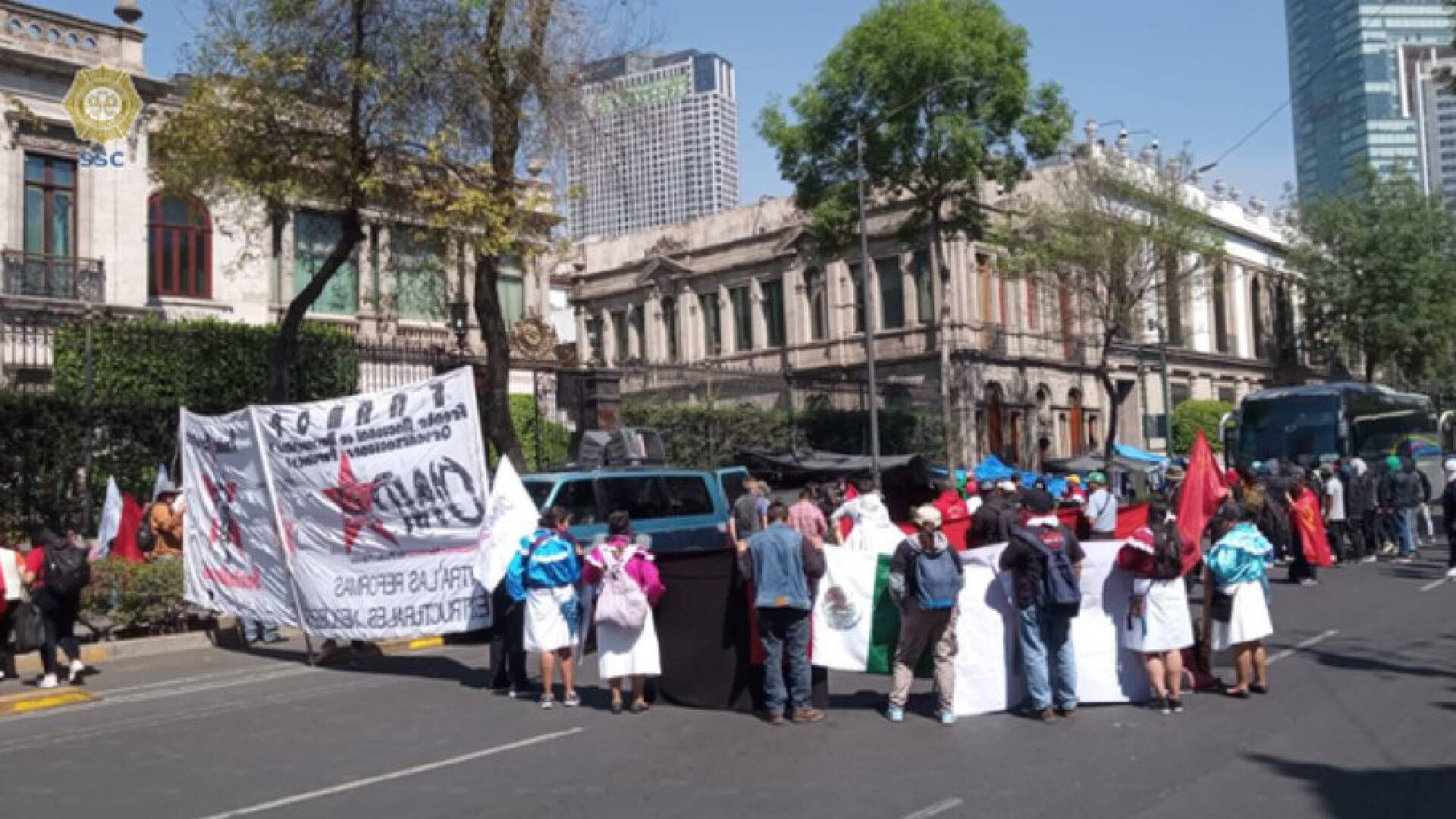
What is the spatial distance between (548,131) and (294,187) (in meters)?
3.88

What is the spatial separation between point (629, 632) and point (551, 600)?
859mm

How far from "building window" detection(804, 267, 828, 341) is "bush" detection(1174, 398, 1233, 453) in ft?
53.9

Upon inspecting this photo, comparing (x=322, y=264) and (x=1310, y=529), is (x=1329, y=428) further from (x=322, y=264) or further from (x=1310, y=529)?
(x=322, y=264)

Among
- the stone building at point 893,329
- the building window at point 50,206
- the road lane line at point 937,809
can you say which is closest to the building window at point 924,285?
the stone building at point 893,329

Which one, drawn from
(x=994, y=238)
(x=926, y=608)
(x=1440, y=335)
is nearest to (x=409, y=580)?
(x=926, y=608)

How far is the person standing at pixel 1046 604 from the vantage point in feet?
30.7

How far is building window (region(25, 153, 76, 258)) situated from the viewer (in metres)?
24.8

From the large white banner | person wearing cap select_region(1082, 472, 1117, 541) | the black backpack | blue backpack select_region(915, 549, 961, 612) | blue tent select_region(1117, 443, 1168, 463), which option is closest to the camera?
blue backpack select_region(915, 549, 961, 612)

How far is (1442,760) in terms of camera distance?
7.75m

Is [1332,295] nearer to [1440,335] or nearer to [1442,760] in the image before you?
[1440,335]

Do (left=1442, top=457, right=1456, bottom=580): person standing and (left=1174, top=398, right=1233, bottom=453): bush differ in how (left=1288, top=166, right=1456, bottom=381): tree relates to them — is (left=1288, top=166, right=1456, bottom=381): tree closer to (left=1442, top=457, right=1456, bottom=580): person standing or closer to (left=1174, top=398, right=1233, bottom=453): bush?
(left=1174, top=398, right=1233, bottom=453): bush

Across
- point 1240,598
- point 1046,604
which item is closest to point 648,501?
point 1046,604

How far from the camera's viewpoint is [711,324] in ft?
157

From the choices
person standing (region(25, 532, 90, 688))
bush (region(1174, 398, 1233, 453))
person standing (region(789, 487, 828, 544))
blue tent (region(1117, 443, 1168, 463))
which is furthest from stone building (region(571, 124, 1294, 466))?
person standing (region(25, 532, 90, 688))
